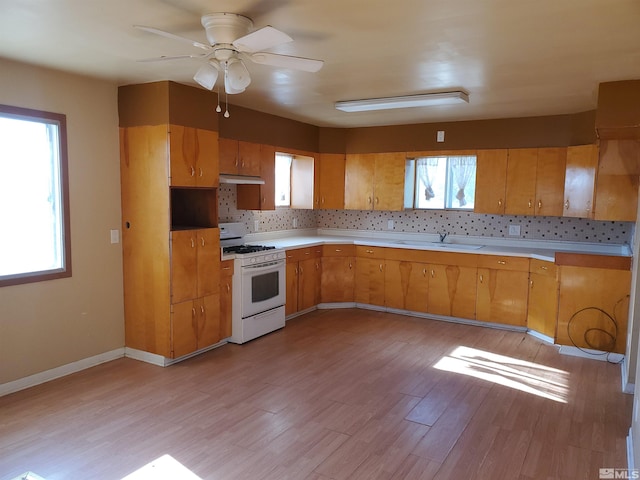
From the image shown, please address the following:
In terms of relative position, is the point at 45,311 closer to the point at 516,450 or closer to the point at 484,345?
the point at 516,450

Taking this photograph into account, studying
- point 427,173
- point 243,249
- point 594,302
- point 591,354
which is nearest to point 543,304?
point 594,302

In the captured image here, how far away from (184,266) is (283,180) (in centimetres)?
252

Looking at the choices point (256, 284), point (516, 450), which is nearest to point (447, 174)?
point (256, 284)

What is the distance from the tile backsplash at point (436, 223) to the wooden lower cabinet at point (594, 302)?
857 mm

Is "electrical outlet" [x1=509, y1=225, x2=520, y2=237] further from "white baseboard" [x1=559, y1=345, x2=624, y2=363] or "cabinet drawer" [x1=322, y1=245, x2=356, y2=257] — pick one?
"cabinet drawer" [x1=322, y1=245, x2=356, y2=257]

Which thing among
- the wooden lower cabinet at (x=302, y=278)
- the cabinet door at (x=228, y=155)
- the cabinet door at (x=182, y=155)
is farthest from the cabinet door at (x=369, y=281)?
the cabinet door at (x=182, y=155)

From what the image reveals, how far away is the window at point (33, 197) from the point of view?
11.3 ft

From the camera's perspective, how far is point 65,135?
146 inches

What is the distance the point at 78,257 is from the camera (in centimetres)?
388

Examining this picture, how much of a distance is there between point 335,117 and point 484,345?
313 centimetres

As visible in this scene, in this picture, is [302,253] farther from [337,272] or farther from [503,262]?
[503,262]

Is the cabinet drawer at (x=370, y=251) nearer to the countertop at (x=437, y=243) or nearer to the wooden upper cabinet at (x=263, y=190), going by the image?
the countertop at (x=437, y=243)

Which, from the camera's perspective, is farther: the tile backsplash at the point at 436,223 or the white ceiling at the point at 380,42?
the tile backsplash at the point at 436,223

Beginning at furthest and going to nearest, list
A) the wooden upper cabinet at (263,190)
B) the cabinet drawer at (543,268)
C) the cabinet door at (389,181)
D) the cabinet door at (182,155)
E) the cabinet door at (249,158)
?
the cabinet door at (389,181)
the wooden upper cabinet at (263,190)
the cabinet door at (249,158)
the cabinet drawer at (543,268)
the cabinet door at (182,155)
